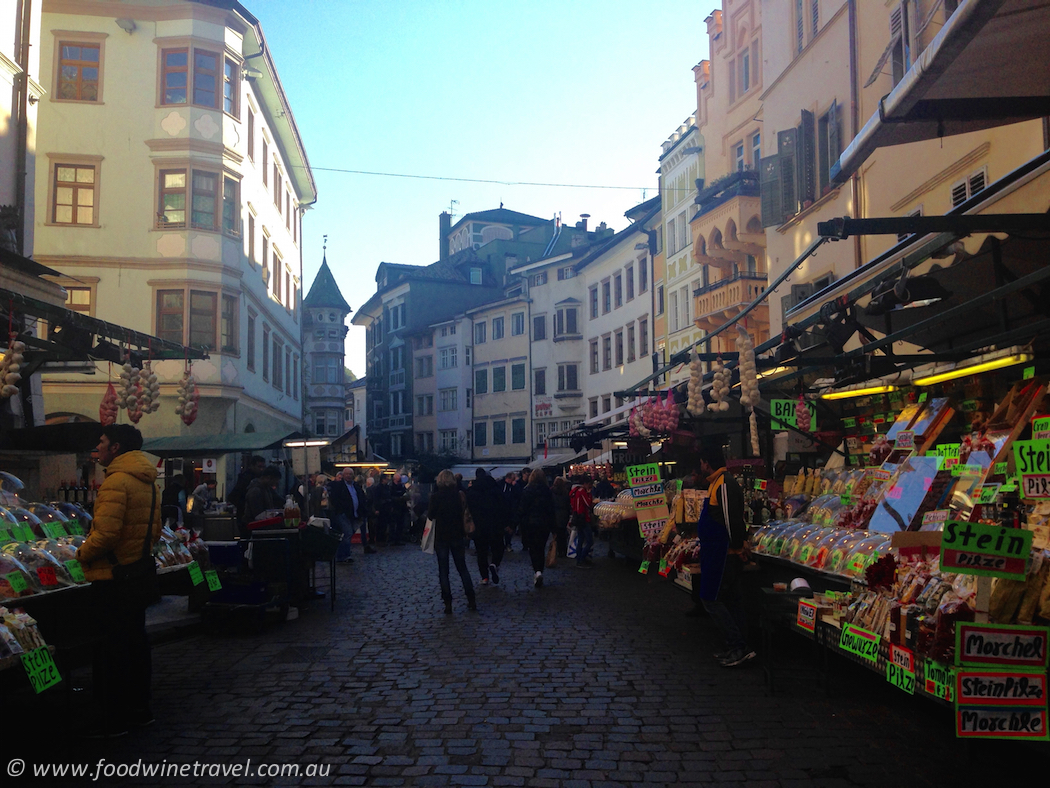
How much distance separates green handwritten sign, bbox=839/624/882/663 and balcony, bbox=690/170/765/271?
843 inches

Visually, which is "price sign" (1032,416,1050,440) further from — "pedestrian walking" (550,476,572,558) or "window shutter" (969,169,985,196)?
"pedestrian walking" (550,476,572,558)

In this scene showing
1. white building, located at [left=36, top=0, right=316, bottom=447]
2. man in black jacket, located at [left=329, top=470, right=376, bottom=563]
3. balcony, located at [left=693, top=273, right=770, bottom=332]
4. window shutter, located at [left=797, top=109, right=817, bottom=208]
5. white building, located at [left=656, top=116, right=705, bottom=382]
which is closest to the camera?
man in black jacket, located at [left=329, top=470, right=376, bottom=563]

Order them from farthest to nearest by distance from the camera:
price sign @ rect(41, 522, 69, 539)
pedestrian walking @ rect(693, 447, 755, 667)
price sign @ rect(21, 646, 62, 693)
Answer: pedestrian walking @ rect(693, 447, 755, 667)
price sign @ rect(41, 522, 69, 539)
price sign @ rect(21, 646, 62, 693)

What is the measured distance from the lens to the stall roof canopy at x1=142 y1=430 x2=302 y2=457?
21172mm

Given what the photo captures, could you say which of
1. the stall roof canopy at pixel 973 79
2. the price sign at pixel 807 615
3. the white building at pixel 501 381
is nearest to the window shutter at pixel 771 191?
the stall roof canopy at pixel 973 79

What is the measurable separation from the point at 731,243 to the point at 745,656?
69.8 feet

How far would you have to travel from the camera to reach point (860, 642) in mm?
6426

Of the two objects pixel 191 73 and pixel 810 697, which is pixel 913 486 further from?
pixel 191 73

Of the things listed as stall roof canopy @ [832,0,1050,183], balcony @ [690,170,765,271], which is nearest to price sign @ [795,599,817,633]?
stall roof canopy @ [832,0,1050,183]

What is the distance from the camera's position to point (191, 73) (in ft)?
93.1

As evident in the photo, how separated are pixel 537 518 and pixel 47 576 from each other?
942 cm

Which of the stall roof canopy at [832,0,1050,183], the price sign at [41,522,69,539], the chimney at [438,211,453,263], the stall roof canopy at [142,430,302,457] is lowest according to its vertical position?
the price sign at [41,522,69,539]

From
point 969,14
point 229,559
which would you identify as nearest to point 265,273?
point 229,559

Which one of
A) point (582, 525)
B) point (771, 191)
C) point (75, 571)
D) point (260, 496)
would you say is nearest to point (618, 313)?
point (771, 191)
